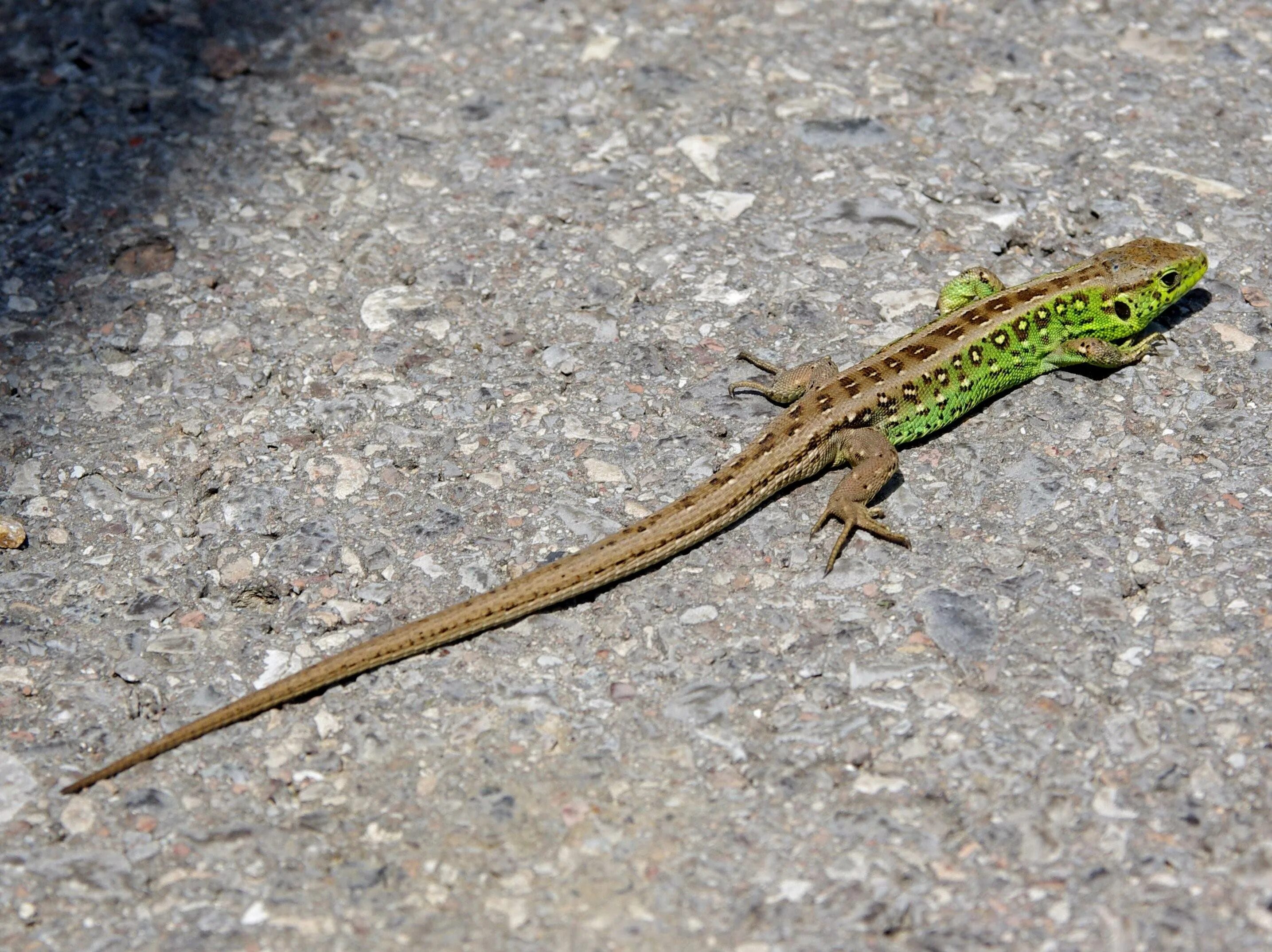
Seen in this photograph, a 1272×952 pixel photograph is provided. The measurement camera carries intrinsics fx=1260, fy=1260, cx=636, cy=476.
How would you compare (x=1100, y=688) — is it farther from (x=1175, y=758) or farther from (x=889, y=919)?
(x=889, y=919)

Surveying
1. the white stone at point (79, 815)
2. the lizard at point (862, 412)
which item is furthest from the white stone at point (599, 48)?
the white stone at point (79, 815)

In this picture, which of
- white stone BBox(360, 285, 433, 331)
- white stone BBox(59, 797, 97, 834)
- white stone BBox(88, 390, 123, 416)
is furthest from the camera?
white stone BBox(360, 285, 433, 331)

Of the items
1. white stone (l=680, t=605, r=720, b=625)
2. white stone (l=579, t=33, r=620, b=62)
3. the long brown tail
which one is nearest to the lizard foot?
the long brown tail

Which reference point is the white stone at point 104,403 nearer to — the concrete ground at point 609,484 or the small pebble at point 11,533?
the concrete ground at point 609,484

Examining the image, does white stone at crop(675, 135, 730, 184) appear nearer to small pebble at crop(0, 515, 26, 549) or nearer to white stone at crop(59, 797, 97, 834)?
small pebble at crop(0, 515, 26, 549)

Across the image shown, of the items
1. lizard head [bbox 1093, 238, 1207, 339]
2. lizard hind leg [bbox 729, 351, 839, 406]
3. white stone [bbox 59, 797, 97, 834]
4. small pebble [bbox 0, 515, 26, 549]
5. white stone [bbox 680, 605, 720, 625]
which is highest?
lizard head [bbox 1093, 238, 1207, 339]

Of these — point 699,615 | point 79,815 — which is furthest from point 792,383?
point 79,815
